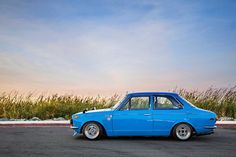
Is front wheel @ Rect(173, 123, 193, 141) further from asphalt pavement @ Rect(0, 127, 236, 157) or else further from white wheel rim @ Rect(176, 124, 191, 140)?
asphalt pavement @ Rect(0, 127, 236, 157)

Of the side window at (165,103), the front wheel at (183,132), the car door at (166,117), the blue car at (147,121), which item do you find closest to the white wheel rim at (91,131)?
the blue car at (147,121)

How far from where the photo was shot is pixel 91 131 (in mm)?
13688

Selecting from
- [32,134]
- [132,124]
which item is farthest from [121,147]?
[32,134]

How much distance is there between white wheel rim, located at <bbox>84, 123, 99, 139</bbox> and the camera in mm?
13586

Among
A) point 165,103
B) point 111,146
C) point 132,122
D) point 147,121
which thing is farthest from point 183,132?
point 111,146

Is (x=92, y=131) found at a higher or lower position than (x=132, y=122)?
lower

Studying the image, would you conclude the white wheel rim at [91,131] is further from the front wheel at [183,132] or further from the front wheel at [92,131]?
the front wheel at [183,132]

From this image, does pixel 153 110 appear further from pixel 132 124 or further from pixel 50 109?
pixel 50 109

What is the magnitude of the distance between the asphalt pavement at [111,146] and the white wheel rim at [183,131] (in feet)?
0.76

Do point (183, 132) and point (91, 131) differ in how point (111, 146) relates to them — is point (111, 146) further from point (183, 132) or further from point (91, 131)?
point (183, 132)

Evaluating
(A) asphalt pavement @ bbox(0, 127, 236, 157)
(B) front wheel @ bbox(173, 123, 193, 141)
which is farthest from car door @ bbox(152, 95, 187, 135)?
(A) asphalt pavement @ bbox(0, 127, 236, 157)

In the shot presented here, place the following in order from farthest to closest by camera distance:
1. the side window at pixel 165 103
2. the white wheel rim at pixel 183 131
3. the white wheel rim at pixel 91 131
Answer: the side window at pixel 165 103
the white wheel rim at pixel 91 131
the white wheel rim at pixel 183 131

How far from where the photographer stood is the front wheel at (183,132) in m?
13.5

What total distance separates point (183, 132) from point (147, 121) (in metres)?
1.14
